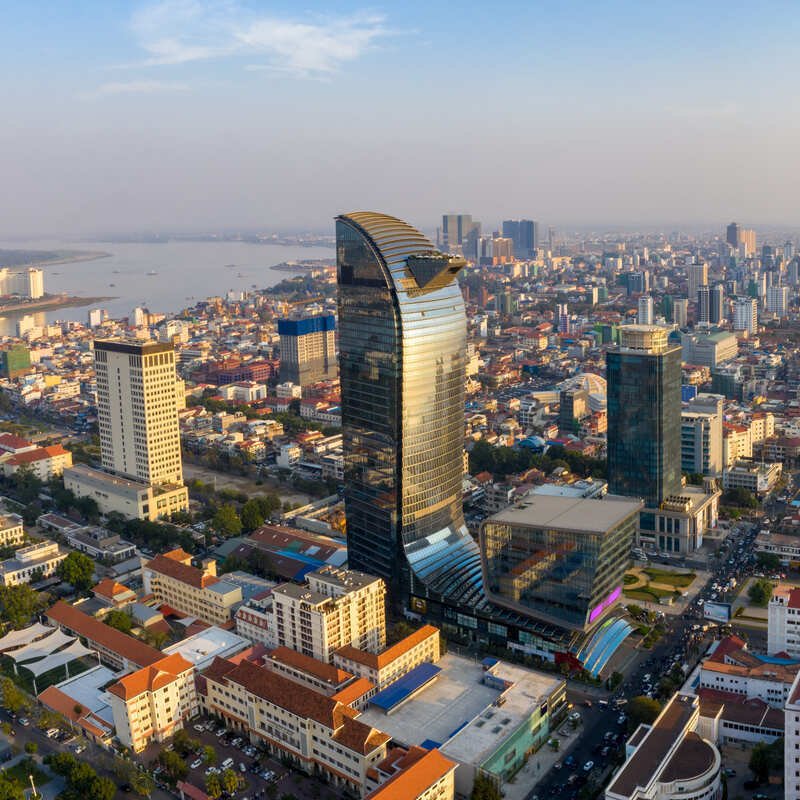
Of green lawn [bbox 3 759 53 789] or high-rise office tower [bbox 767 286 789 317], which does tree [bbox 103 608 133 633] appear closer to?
green lawn [bbox 3 759 53 789]

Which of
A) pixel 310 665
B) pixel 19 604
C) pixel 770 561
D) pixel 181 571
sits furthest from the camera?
pixel 770 561

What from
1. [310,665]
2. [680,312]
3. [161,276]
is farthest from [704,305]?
[161,276]

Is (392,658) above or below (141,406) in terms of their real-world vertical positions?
below

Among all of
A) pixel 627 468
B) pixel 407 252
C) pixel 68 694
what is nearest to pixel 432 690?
pixel 68 694

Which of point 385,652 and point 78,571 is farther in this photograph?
point 78,571

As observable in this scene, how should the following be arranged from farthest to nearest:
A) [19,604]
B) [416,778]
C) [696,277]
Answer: [696,277] < [19,604] < [416,778]

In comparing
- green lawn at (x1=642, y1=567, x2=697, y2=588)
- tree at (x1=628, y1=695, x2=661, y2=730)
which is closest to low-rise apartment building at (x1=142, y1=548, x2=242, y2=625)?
tree at (x1=628, y1=695, x2=661, y2=730)

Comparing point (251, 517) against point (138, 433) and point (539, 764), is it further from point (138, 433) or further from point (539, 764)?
point (539, 764)
